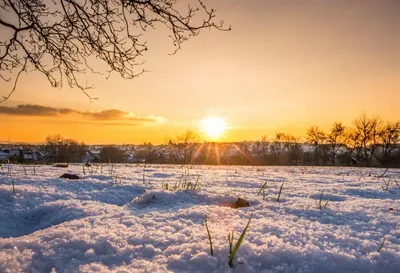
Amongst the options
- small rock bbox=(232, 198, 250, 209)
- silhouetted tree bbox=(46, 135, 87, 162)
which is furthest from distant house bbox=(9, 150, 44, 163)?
silhouetted tree bbox=(46, 135, 87, 162)

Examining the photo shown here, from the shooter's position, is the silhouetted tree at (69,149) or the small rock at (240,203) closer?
the small rock at (240,203)

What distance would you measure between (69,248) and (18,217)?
1.06 meters

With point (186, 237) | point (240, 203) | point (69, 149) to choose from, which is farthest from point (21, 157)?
point (69, 149)

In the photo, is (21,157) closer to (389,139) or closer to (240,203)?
(240,203)

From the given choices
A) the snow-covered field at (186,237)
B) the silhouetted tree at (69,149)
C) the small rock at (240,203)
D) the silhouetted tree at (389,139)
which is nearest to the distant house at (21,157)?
the snow-covered field at (186,237)

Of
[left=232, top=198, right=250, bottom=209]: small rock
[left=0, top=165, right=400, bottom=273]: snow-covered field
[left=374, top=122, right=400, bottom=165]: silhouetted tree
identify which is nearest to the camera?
[left=0, top=165, right=400, bottom=273]: snow-covered field

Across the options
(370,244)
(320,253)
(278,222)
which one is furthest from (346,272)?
(278,222)

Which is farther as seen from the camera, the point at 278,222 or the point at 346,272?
the point at 278,222

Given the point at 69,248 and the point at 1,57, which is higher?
the point at 1,57

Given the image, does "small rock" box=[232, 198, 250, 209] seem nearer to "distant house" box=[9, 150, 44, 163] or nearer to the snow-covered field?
the snow-covered field

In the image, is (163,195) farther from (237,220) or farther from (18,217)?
(18,217)

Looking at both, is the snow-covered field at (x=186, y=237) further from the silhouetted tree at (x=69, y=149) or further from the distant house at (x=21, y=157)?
the silhouetted tree at (x=69, y=149)

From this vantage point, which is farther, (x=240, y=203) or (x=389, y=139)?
(x=389, y=139)

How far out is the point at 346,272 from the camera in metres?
1.18
